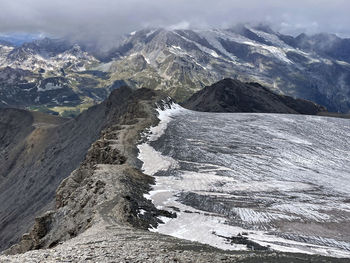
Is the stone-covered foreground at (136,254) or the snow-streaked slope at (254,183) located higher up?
the stone-covered foreground at (136,254)

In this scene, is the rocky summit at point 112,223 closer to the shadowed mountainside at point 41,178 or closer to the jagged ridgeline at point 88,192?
the jagged ridgeline at point 88,192

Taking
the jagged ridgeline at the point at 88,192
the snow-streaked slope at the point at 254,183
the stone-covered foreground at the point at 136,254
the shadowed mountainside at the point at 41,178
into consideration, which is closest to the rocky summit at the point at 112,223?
the stone-covered foreground at the point at 136,254

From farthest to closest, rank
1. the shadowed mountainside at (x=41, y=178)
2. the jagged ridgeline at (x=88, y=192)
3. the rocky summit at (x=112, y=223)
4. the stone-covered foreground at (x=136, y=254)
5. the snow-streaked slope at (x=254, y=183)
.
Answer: the shadowed mountainside at (x=41, y=178) → the jagged ridgeline at (x=88, y=192) → the snow-streaked slope at (x=254, y=183) → the rocky summit at (x=112, y=223) → the stone-covered foreground at (x=136, y=254)

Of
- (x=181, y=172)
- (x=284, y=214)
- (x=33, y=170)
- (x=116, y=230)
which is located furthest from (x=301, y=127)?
(x=33, y=170)

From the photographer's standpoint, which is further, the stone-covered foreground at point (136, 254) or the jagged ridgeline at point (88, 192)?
the jagged ridgeline at point (88, 192)

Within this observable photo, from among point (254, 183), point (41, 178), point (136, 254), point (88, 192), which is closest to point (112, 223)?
point (136, 254)

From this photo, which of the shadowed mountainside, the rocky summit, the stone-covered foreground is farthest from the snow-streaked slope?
the shadowed mountainside

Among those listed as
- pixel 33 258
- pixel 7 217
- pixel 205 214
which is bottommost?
pixel 7 217

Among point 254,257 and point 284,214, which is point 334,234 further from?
point 254,257
